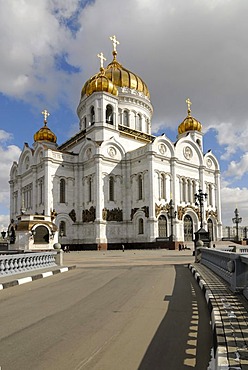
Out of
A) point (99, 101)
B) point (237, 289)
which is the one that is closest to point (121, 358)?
point (237, 289)

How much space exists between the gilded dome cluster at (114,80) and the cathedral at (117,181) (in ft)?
0.48

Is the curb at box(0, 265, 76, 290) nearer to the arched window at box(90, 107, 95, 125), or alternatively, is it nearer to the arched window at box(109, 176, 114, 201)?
the arched window at box(109, 176, 114, 201)

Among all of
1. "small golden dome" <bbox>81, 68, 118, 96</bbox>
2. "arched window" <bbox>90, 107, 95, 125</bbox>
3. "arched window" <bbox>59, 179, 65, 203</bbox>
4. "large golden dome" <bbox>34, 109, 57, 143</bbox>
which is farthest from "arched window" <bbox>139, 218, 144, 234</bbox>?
"large golden dome" <bbox>34, 109, 57, 143</bbox>

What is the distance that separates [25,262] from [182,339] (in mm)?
9919

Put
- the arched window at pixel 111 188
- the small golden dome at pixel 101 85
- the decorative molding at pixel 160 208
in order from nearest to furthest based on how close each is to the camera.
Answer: the decorative molding at pixel 160 208 < the arched window at pixel 111 188 < the small golden dome at pixel 101 85

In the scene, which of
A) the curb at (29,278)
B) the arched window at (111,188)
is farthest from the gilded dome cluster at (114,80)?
the curb at (29,278)

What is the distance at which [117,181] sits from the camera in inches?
1774

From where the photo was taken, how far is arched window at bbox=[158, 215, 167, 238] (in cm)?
4191

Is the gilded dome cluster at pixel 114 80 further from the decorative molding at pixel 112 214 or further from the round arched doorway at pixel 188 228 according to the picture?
the round arched doorway at pixel 188 228

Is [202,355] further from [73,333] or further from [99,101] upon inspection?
[99,101]

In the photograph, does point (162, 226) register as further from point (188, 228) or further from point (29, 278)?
point (29, 278)

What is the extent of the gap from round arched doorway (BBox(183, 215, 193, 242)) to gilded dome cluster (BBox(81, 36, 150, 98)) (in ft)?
62.6

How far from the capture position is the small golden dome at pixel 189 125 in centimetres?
5412

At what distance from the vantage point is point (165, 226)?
42625mm
